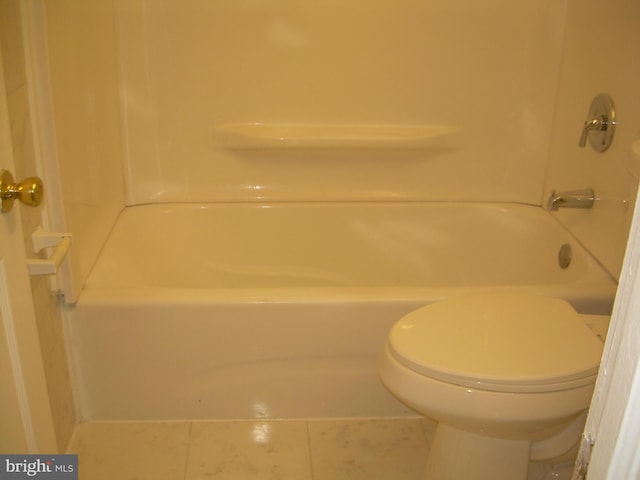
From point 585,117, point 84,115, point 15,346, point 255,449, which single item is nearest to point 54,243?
point 15,346

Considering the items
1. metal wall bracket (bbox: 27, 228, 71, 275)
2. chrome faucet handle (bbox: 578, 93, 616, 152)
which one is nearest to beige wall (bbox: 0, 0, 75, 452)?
metal wall bracket (bbox: 27, 228, 71, 275)

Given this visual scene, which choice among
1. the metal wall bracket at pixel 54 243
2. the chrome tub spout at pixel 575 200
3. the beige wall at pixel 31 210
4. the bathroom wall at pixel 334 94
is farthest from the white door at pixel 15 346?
the chrome tub spout at pixel 575 200

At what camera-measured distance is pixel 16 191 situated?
83 centimetres

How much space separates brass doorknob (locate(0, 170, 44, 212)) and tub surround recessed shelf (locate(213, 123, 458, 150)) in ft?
4.20

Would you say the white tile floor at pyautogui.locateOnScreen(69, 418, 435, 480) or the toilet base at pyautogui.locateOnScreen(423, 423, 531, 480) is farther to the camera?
the white tile floor at pyautogui.locateOnScreen(69, 418, 435, 480)

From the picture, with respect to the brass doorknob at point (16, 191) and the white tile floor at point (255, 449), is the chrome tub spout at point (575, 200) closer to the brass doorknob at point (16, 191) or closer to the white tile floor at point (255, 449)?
the white tile floor at point (255, 449)

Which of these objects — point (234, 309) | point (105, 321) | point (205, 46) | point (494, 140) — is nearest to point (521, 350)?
point (234, 309)

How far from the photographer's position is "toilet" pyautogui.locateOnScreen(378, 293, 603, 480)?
46.5 inches

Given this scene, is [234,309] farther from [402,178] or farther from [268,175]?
[402,178]

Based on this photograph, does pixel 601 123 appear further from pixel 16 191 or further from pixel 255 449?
pixel 16 191

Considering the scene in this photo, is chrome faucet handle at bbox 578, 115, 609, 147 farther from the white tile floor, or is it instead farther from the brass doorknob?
the brass doorknob

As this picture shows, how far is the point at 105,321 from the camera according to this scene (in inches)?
61.1

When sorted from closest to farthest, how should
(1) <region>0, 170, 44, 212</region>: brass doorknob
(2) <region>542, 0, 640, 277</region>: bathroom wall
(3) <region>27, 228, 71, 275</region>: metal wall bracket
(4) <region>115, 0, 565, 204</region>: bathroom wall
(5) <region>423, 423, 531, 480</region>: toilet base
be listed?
(1) <region>0, 170, 44, 212</region>: brass doorknob → (3) <region>27, 228, 71, 275</region>: metal wall bracket → (5) <region>423, 423, 531, 480</region>: toilet base → (2) <region>542, 0, 640, 277</region>: bathroom wall → (4) <region>115, 0, 565, 204</region>: bathroom wall

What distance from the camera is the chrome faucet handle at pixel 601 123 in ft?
5.73
